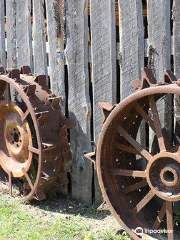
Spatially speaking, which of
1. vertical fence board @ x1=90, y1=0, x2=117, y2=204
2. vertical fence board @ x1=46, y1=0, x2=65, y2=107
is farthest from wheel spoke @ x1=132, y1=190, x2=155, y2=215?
vertical fence board @ x1=46, y1=0, x2=65, y2=107

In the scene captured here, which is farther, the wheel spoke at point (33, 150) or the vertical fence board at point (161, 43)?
the wheel spoke at point (33, 150)

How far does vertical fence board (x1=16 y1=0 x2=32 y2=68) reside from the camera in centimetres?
495

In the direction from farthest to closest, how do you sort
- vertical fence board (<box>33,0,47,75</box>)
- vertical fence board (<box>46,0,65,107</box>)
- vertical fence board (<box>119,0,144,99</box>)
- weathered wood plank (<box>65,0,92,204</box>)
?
vertical fence board (<box>33,0,47,75</box>) < vertical fence board (<box>46,0,65,107</box>) < weathered wood plank (<box>65,0,92,204</box>) < vertical fence board (<box>119,0,144,99</box>)

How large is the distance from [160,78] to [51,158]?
1391 millimetres

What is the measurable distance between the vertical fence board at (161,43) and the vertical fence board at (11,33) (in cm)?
207

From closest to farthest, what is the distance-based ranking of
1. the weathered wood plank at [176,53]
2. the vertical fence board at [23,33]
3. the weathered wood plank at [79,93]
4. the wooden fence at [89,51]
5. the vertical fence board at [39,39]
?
the weathered wood plank at [176,53], the wooden fence at [89,51], the weathered wood plank at [79,93], the vertical fence board at [39,39], the vertical fence board at [23,33]

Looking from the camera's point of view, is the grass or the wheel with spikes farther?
the grass

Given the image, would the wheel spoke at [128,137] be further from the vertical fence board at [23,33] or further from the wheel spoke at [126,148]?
the vertical fence board at [23,33]

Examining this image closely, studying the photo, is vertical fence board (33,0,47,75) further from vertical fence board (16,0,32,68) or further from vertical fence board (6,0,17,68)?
vertical fence board (6,0,17,68)

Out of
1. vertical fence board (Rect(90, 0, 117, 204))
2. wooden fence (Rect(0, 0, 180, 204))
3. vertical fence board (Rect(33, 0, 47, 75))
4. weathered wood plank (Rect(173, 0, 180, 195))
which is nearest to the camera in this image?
weathered wood plank (Rect(173, 0, 180, 195))

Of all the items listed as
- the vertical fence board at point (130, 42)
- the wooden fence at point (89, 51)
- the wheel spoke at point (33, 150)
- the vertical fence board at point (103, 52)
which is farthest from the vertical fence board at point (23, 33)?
the vertical fence board at point (130, 42)

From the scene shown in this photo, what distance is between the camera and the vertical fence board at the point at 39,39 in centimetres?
477

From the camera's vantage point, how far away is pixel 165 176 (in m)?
3.34

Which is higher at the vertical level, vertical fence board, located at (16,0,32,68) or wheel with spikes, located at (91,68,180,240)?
vertical fence board, located at (16,0,32,68)
